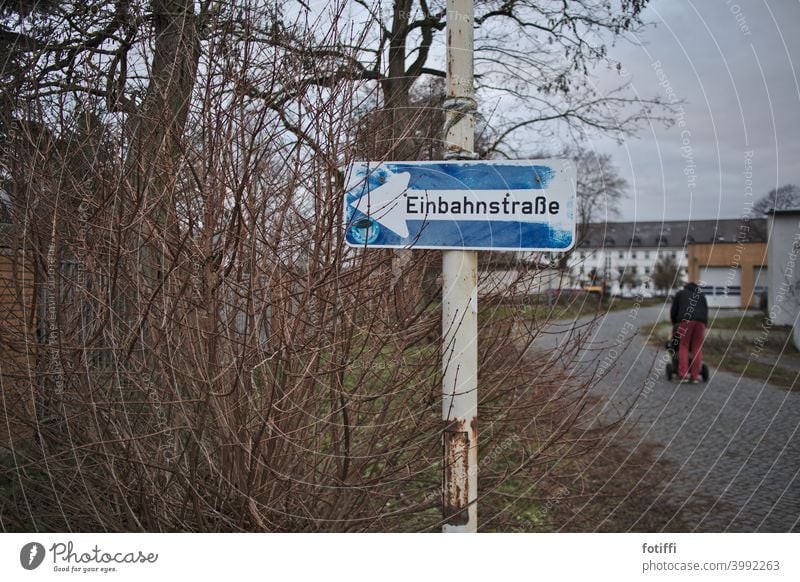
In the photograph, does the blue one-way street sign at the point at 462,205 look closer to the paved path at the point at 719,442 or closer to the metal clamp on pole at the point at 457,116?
the metal clamp on pole at the point at 457,116

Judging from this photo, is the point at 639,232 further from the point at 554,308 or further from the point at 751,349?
the point at 751,349

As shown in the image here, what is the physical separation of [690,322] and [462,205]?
6653mm

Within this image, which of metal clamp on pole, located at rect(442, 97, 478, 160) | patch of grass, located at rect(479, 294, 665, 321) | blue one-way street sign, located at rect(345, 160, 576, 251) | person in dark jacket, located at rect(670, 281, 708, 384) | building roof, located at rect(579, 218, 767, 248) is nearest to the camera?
blue one-way street sign, located at rect(345, 160, 576, 251)

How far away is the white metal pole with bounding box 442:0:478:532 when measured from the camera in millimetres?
2082

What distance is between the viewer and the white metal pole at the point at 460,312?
208 centimetres

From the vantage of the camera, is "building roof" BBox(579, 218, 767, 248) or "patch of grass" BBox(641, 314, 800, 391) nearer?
"building roof" BBox(579, 218, 767, 248)

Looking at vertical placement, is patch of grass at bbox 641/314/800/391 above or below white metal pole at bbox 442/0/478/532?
below

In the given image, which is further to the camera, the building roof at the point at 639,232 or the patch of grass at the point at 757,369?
the patch of grass at the point at 757,369

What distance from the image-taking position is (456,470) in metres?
2.10

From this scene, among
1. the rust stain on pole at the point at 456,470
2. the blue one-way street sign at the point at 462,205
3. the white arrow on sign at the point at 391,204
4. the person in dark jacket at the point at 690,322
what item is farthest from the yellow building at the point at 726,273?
the white arrow on sign at the point at 391,204

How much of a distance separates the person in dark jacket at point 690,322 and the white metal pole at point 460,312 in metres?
5.09

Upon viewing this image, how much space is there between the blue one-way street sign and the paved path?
0.99m

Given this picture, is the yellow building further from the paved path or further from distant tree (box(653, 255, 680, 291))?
the paved path

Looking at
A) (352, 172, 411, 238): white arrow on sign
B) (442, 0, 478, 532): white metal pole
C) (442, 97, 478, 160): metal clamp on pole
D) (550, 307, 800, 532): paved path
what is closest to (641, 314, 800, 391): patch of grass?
(550, 307, 800, 532): paved path
